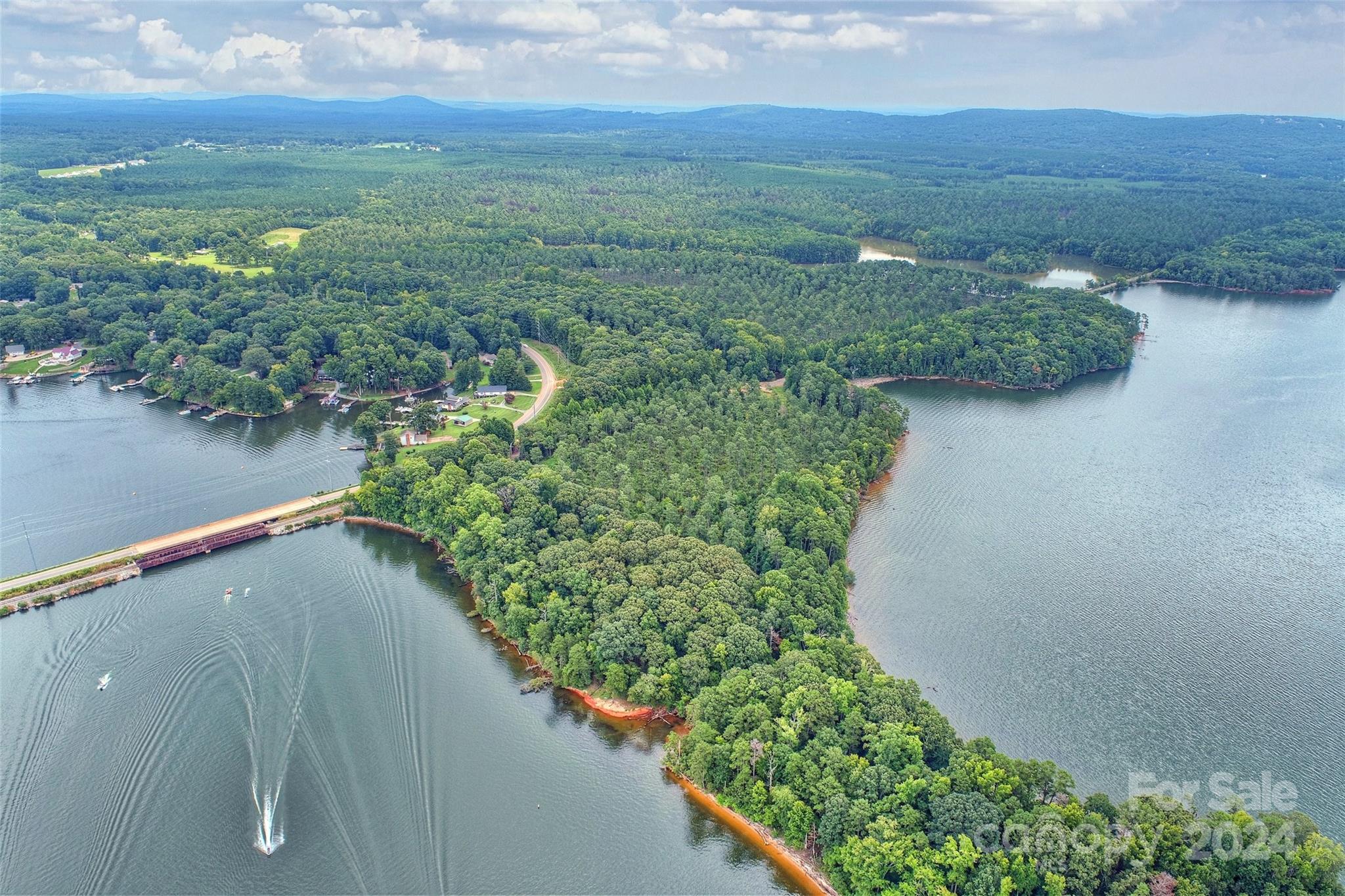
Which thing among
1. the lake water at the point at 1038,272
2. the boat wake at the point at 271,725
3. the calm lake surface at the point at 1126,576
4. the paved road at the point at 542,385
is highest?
the lake water at the point at 1038,272

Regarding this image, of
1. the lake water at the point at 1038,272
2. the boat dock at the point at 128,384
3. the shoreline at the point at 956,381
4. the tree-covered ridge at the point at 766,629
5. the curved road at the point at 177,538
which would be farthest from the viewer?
the lake water at the point at 1038,272

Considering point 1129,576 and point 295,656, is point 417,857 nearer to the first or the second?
point 295,656

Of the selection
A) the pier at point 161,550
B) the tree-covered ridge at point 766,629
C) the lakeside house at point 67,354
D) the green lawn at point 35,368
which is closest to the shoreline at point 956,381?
the tree-covered ridge at point 766,629

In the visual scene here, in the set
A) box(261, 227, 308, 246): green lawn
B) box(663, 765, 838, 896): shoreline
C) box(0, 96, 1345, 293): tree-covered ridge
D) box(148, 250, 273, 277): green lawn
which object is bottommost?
box(663, 765, 838, 896): shoreline

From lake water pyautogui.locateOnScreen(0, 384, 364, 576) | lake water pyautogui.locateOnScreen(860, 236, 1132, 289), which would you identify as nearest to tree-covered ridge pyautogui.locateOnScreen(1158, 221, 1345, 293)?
lake water pyautogui.locateOnScreen(860, 236, 1132, 289)

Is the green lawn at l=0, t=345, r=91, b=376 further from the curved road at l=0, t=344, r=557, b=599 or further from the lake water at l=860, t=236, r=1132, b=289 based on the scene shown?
the lake water at l=860, t=236, r=1132, b=289

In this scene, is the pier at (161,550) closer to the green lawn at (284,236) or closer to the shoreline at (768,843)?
the shoreline at (768,843)
